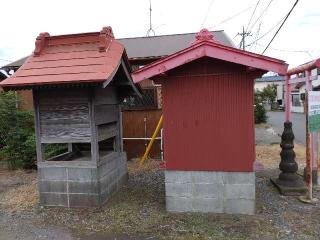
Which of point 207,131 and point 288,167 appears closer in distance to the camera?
point 207,131

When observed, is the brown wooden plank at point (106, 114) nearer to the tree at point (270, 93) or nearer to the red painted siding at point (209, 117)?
the red painted siding at point (209, 117)

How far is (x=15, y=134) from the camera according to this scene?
10.6 meters

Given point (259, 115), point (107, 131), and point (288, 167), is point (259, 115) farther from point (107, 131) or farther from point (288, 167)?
point (107, 131)

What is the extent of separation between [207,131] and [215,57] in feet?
4.01

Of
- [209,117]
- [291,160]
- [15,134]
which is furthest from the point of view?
[15,134]

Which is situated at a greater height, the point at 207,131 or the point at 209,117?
the point at 209,117

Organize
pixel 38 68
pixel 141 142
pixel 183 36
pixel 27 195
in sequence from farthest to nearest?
pixel 183 36, pixel 141 142, pixel 27 195, pixel 38 68

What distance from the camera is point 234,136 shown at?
5.80 m

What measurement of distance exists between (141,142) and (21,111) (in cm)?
377

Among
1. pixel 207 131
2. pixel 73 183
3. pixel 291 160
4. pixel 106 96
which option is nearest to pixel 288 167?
pixel 291 160

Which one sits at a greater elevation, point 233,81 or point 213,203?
point 233,81

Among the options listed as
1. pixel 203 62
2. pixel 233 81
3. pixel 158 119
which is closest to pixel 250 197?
pixel 233 81

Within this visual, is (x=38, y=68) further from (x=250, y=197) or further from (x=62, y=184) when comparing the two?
(x=250, y=197)

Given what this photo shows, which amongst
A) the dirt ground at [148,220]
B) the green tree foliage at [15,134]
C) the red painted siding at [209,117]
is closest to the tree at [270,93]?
the green tree foliage at [15,134]
